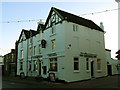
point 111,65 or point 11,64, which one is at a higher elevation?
point 111,65

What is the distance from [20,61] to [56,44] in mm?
14614

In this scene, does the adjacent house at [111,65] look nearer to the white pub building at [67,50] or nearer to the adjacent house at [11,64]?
the white pub building at [67,50]

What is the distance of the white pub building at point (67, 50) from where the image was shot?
687 inches

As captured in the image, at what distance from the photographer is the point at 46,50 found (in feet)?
69.7

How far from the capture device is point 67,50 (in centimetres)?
1725

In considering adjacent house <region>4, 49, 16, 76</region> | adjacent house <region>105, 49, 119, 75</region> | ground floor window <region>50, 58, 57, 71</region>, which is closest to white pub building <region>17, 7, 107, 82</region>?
ground floor window <region>50, 58, 57, 71</region>

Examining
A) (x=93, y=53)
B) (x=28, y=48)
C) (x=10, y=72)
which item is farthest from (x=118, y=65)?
(x=10, y=72)

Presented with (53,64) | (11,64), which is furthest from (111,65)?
(11,64)

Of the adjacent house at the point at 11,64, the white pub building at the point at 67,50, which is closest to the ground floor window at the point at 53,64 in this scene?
the white pub building at the point at 67,50

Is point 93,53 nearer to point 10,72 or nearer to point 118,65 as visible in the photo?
point 118,65

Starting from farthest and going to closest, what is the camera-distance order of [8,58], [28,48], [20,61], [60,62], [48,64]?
[8,58]
[20,61]
[28,48]
[48,64]
[60,62]

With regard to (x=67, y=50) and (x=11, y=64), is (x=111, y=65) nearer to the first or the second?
(x=67, y=50)

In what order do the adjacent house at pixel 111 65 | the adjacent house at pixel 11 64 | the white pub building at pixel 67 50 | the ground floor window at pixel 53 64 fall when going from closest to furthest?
the white pub building at pixel 67 50, the ground floor window at pixel 53 64, the adjacent house at pixel 111 65, the adjacent house at pixel 11 64

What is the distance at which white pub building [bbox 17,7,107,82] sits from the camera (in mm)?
17453
